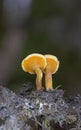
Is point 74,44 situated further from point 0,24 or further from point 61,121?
point 61,121

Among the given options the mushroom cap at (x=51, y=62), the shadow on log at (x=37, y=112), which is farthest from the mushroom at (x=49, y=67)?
the shadow on log at (x=37, y=112)

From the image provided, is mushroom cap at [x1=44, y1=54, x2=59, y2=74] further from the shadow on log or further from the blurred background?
the blurred background

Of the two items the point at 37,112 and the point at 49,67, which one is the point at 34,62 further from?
the point at 37,112

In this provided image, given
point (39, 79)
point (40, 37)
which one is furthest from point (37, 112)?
point (40, 37)


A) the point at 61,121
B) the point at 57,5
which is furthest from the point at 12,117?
the point at 57,5

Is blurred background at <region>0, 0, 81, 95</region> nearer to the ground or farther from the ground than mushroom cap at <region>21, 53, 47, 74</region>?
nearer to the ground

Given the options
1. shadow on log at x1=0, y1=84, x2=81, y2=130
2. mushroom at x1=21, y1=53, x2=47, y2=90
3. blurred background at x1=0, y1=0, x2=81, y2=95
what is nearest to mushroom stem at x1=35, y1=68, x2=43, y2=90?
mushroom at x1=21, y1=53, x2=47, y2=90

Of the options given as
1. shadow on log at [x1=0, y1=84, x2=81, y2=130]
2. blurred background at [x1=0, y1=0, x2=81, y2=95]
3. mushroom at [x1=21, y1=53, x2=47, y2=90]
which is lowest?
blurred background at [x1=0, y1=0, x2=81, y2=95]
